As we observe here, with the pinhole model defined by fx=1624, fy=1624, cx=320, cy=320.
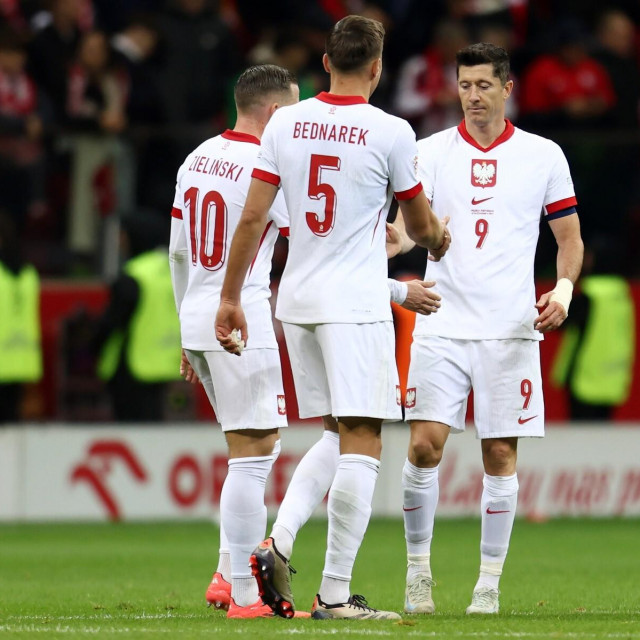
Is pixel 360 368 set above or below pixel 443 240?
below

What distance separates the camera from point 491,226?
285 inches

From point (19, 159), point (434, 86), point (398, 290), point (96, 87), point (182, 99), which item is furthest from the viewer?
point (434, 86)

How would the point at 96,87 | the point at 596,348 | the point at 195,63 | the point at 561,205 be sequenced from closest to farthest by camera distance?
the point at 561,205 < the point at 596,348 < the point at 96,87 < the point at 195,63

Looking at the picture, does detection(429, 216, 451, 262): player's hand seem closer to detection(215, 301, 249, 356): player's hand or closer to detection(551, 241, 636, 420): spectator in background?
detection(215, 301, 249, 356): player's hand

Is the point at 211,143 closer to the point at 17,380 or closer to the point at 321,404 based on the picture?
the point at 321,404

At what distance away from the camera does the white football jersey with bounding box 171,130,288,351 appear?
698cm

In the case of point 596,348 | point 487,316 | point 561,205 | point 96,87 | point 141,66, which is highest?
point 141,66

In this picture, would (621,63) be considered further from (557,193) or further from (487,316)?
(487,316)

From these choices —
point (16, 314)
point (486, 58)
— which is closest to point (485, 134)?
point (486, 58)

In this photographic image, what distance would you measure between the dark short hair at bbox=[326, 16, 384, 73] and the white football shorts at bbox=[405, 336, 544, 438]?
1383mm

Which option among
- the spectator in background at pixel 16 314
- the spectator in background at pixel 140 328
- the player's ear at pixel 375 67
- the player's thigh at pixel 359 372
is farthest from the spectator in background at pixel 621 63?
the player's thigh at pixel 359 372

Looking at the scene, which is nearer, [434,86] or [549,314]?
[549,314]

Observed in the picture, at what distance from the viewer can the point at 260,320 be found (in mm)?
6988

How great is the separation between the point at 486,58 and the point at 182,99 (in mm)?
8389
